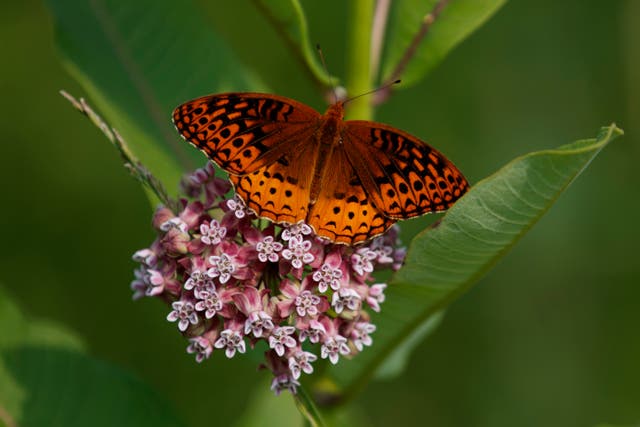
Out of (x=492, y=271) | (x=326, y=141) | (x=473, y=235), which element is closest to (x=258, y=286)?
(x=326, y=141)

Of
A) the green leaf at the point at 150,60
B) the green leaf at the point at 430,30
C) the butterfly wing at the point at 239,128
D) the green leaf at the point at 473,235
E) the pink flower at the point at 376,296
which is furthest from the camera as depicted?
the green leaf at the point at 150,60

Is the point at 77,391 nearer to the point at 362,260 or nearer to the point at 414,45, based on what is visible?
the point at 362,260

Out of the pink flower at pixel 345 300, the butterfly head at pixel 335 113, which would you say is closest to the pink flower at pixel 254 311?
the pink flower at pixel 345 300

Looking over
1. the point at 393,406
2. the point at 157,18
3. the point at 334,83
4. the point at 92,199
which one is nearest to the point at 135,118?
the point at 157,18

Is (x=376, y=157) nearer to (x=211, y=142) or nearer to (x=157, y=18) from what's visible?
(x=211, y=142)

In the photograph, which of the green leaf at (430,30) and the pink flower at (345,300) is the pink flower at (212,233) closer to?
the pink flower at (345,300)
